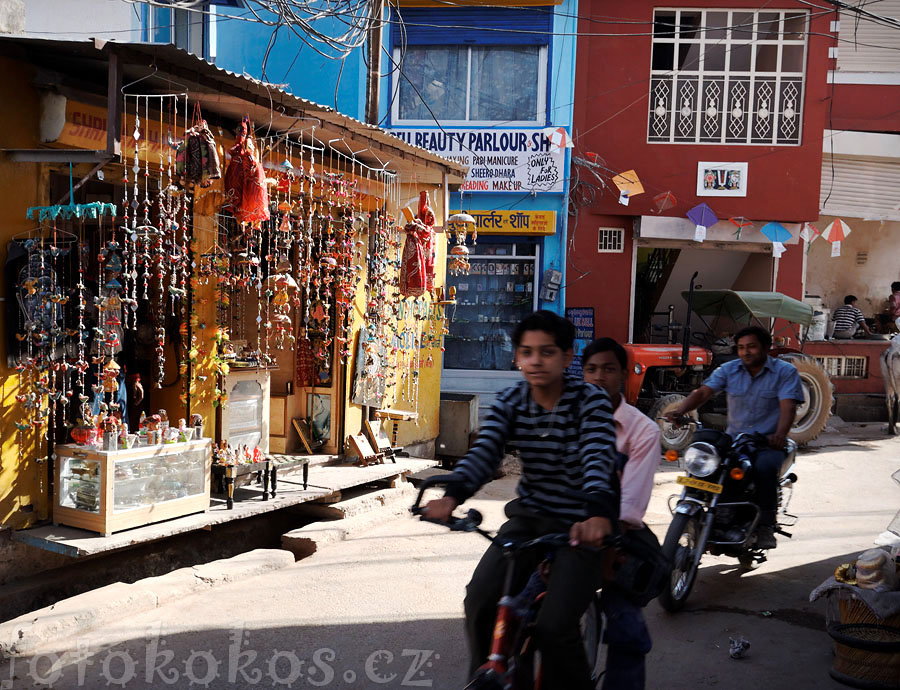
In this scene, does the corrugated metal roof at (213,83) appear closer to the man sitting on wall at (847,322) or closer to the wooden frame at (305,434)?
the wooden frame at (305,434)

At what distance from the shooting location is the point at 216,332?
22.1 feet

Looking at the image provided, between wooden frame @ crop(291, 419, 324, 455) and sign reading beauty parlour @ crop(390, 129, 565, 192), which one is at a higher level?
sign reading beauty parlour @ crop(390, 129, 565, 192)

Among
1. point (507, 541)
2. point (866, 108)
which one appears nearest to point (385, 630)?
point (507, 541)

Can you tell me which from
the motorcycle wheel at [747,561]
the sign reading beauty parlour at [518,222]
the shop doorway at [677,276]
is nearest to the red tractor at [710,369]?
the sign reading beauty parlour at [518,222]

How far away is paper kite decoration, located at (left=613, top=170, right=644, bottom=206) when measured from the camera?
13648 mm

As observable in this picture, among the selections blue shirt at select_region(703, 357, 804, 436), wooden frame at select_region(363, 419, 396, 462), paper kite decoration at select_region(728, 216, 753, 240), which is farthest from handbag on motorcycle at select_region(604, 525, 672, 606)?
paper kite decoration at select_region(728, 216, 753, 240)

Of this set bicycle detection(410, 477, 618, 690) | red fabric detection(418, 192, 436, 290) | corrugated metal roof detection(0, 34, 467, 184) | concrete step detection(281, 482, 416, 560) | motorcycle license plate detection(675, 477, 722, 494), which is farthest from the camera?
red fabric detection(418, 192, 436, 290)

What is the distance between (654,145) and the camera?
553 inches

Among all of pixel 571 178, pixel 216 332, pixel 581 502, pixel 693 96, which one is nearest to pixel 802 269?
pixel 693 96

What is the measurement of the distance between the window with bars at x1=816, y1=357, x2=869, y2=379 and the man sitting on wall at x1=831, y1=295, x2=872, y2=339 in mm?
482

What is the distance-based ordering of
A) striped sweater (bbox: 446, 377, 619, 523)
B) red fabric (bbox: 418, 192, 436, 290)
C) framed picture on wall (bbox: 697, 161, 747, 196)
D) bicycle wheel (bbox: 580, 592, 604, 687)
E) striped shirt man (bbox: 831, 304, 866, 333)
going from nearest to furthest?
striped sweater (bbox: 446, 377, 619, 523) < bicycle wheel (bbox: 580, 592, 604, 687) < red fabric (bbox: 418, 192, 436, 290) < framed picture on wall (bbox: 697, 161, 747, 196) < striped shirt man (bbox: 831, 304, 866, 333)

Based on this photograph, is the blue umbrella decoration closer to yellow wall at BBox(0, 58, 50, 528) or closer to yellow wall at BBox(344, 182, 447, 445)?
yellow wall at BBox(344, 182, 447, 445)

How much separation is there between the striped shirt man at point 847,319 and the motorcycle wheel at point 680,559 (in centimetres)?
1183

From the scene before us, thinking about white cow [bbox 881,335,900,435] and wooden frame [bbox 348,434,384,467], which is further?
white cow [bbox 881,335,900,435]
